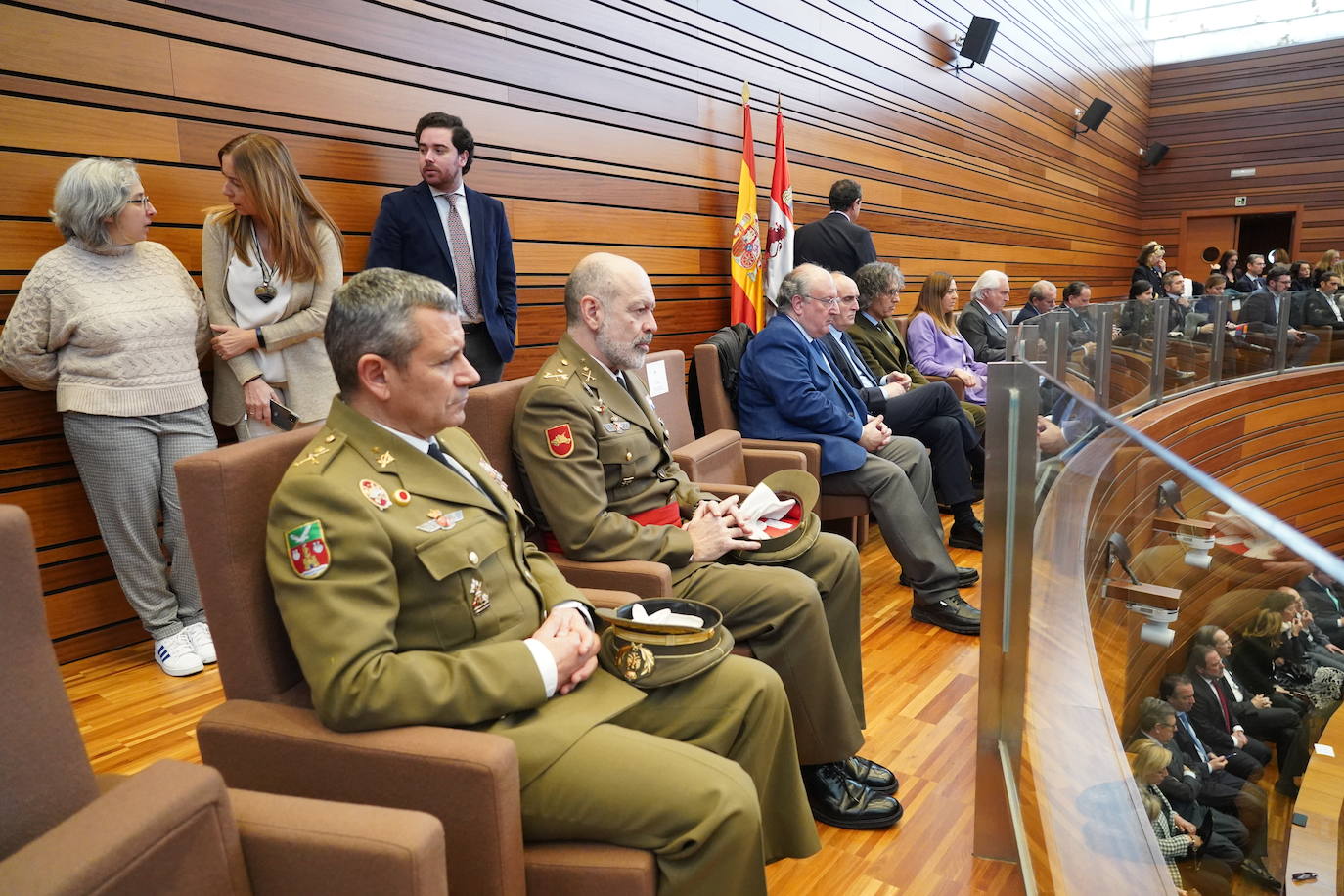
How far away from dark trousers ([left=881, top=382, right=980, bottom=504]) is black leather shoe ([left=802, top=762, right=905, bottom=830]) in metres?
2.08

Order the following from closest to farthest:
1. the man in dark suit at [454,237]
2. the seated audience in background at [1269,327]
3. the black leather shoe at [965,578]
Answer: the man in dark suit at [454,237], the black leather shoe at [965,578], the seated audience in background at [1269,327]

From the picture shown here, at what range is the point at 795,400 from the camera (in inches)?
128

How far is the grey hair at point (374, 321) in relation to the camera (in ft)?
4.49

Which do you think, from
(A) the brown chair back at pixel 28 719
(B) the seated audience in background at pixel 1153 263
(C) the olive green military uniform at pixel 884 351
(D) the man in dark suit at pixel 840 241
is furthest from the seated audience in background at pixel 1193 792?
(B) the seated audience in background at pixel 1153 263

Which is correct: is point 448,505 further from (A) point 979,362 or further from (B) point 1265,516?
(A) point 979,362

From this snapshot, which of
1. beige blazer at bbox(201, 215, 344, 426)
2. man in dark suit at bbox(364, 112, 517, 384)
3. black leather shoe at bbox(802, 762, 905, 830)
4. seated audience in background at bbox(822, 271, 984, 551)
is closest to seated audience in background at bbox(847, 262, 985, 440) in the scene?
seated audience in background at bbox(822, 271, 984, 551)

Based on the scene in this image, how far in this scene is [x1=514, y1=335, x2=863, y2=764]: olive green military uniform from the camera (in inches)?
74.6

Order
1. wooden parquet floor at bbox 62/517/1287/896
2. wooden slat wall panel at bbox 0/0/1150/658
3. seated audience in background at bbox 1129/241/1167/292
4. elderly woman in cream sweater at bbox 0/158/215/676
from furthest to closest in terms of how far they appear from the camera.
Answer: seated audience in background at bbox 1129/241/1167/292
wooden slat wall panel at bbox 0/0/1150/658
elderly woman in cream sweater at bbox 0/158/215/676
wooden parquet floor at bbox 62/517/1287/896

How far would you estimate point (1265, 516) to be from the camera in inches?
29.2

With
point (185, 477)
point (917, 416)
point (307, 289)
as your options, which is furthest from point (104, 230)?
point (917, 416)

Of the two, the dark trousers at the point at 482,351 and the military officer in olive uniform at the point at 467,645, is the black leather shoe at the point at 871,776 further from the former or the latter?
the dark trousers at the point at 482,351

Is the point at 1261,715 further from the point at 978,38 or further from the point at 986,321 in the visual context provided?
the point at 978,38

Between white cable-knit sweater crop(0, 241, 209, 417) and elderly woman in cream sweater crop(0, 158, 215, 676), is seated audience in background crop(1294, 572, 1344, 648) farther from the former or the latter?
white cable-knit sweater crop(0, 241, 209, 417)

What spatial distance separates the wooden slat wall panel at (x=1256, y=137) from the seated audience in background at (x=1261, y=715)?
13510 mm
